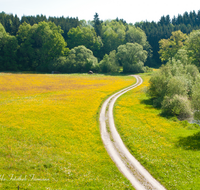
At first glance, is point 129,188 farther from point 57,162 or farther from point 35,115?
point 35,115

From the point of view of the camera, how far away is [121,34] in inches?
5561

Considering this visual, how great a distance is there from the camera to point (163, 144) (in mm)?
26219

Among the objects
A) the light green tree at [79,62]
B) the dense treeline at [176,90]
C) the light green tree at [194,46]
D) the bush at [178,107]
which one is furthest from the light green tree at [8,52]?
the bush at [178,107]

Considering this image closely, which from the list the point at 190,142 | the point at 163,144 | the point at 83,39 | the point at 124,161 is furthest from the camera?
the point at 83,39

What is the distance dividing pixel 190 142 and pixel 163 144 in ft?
15.1

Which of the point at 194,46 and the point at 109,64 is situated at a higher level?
the point at 194,46

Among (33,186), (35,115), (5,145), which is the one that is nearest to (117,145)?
(33,186)

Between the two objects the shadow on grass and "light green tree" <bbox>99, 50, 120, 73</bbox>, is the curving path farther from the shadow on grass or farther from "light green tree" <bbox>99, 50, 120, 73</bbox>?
"light green tree" <bbox>99, 50, 120, 73</bbox>

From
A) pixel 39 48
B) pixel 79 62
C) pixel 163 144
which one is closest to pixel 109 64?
pixel 79 62

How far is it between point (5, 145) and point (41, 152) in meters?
5.16

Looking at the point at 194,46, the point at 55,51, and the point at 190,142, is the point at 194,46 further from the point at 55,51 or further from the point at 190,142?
the point at 55,51

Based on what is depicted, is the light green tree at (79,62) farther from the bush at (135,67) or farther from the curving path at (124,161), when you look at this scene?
the curving path at (124,161)

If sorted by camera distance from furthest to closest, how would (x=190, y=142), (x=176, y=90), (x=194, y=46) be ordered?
(x=194, y=46) < (x=176, y=90) < (x=190, y=142)

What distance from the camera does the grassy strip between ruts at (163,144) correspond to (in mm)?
18984
